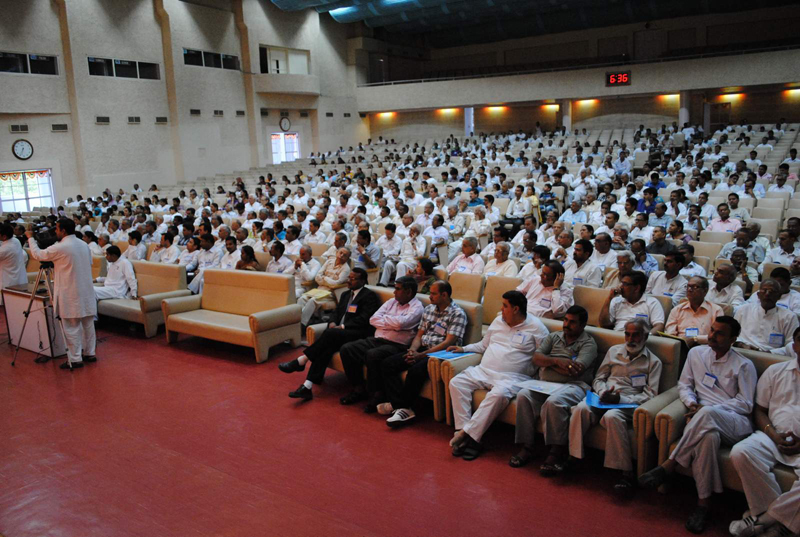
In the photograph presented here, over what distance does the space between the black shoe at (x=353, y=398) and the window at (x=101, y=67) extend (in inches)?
666

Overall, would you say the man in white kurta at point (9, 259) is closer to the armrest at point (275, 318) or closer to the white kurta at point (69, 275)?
the white kurta at point (69, 275)

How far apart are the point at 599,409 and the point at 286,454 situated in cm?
206

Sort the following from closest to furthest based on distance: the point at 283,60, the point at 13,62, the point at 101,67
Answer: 1. the point at 13,62
2. the point at 101,67
3. the point at 283,60

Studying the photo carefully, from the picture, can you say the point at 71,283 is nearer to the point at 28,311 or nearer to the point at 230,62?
the point at 28,311

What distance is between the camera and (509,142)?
1992 centimetres

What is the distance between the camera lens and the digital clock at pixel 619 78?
20641mm

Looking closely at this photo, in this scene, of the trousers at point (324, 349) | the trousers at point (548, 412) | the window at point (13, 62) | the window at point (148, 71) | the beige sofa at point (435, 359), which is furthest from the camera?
the window at point (148, 71)

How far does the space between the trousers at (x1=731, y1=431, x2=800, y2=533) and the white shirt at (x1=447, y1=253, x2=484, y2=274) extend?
12.3ft

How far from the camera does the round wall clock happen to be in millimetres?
16578

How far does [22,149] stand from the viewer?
659 inches

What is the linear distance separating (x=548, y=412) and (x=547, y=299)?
5.23 feet

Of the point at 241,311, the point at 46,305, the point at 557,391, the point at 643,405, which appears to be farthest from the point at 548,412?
the point at 46,305

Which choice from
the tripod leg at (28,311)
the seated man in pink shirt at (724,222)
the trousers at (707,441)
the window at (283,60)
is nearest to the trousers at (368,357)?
the trousers at (707,441)

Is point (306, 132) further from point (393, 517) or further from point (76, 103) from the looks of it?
point (393, 517)
